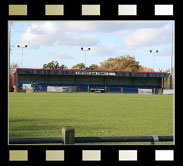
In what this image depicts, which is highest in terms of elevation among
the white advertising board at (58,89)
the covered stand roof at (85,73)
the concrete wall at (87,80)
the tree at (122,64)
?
the tree at (122,64)

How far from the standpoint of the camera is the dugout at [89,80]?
57094mm

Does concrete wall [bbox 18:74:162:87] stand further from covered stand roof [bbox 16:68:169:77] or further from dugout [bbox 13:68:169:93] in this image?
covered stand roof [bbox 16:68:169:77]

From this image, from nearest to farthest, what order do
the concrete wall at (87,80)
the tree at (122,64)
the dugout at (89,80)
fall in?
the dugout at (89,80) → the concrete wall at (87,80) → the tree at (122,64)

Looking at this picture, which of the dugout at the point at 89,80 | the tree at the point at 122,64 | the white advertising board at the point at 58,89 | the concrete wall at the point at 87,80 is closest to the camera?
the white advertising board at the point at 58,89

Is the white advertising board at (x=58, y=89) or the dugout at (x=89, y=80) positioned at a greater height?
the dugout at (x=89, y=80)

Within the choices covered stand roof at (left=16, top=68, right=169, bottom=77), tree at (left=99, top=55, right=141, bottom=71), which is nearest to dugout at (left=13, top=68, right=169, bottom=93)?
covered stand roof at (left=16, top=68, right=169, bottom=77)

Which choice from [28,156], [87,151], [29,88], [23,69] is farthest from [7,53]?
[23,69]

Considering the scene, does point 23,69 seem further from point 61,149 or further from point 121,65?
point 61,149

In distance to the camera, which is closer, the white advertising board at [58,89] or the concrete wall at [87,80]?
the white advertising board at [58,89]

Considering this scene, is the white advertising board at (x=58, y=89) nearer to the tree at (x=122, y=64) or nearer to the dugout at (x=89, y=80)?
the dugout at (x=89, y=80)

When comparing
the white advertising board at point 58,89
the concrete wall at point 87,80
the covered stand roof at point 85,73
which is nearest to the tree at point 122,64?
the concrete wall at point 87,80

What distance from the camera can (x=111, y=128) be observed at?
34.1ft

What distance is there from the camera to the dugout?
2248 inches
